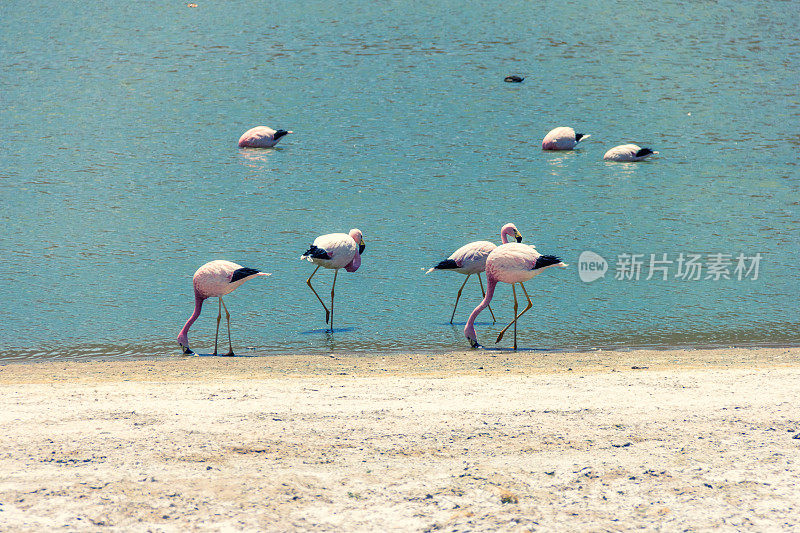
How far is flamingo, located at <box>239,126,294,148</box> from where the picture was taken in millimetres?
20203

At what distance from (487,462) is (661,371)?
327cm

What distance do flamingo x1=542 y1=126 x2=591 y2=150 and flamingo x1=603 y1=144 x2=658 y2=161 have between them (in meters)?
1.20

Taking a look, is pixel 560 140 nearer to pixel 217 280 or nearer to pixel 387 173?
pixel 387 173

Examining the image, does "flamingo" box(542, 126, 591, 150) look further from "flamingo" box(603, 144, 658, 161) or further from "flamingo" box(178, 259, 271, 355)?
"flamingo" box(178, 259, 271, 355)

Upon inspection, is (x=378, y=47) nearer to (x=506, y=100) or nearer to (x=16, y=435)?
(x=506, y=100)

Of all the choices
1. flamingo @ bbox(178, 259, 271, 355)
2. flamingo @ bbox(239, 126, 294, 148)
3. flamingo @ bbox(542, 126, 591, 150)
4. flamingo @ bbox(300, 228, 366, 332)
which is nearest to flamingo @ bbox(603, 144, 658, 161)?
flamingo @ bbox(542, 126, 591, 150)

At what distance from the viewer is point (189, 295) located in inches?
445

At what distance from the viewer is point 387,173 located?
57.5ft

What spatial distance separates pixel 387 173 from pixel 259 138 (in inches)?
165

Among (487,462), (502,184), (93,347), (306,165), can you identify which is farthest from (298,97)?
(487,462)

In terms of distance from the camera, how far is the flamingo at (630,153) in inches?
741

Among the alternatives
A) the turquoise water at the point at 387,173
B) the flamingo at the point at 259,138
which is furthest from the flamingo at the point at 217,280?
the flamingo at the point at 259,138

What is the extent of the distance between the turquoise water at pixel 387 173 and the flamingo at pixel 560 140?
0.40 m

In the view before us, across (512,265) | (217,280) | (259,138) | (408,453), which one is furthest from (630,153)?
(408,453)
